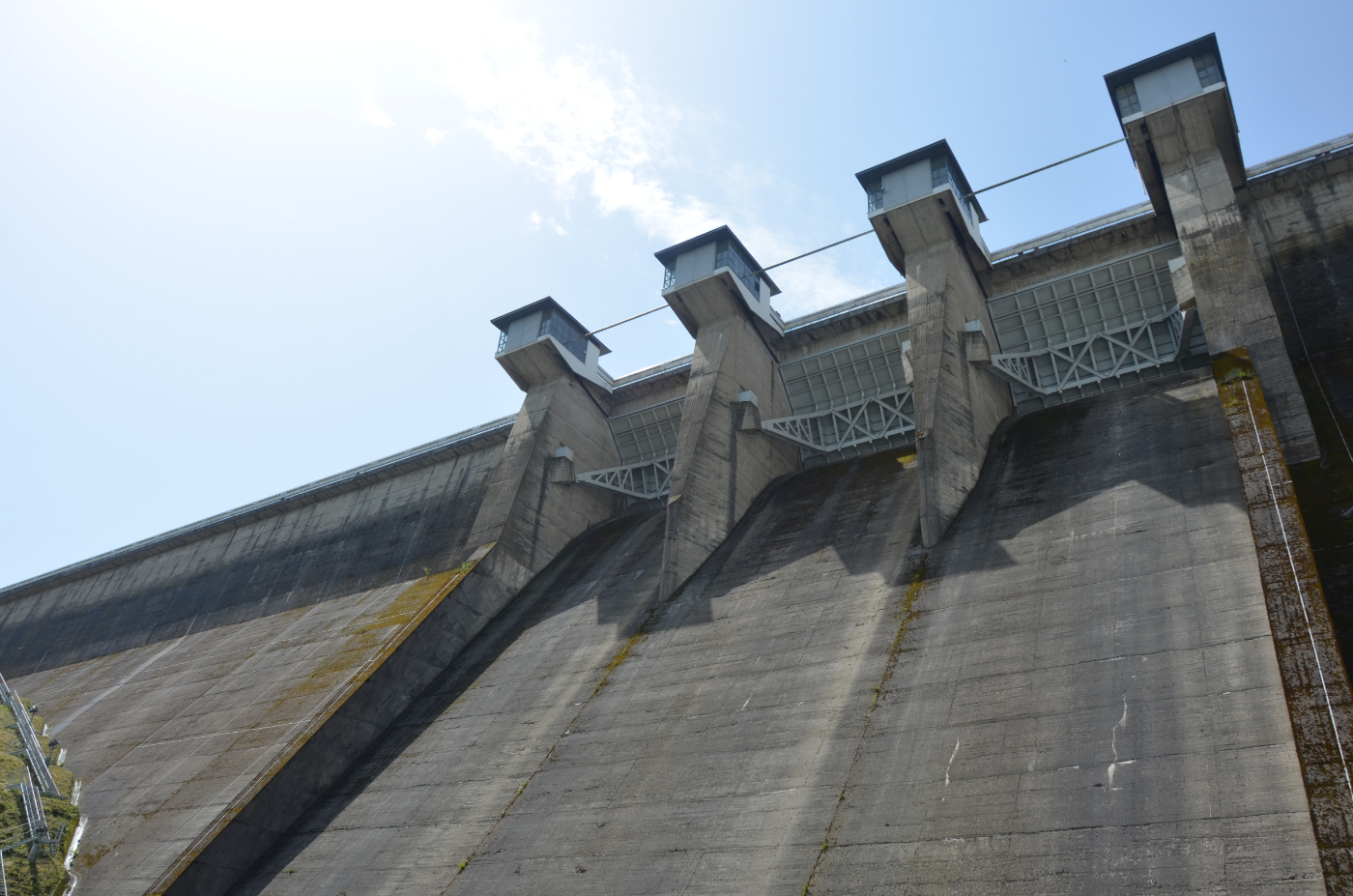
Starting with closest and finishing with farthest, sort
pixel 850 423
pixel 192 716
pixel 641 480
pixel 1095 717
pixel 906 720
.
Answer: pixel 1095 717 → pixel 906 720 → pixel 192 716 → pixel 850 423 → pixel 641 480

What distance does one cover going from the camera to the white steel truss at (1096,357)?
21.2 meters

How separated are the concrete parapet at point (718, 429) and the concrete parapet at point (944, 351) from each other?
4.65 m

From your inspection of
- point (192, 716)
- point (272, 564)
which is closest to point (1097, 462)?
point (192, 716)

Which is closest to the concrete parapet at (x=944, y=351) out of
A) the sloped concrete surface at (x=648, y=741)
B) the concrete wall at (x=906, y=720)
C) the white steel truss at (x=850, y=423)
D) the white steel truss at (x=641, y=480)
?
the concrete wall at (x=906, y=720)

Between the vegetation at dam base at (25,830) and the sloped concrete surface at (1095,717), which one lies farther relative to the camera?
the vegetation at dam base at (25,830)

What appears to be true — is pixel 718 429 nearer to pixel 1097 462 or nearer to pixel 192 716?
pixel 1097 462

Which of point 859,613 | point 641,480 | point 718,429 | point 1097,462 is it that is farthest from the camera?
point 641,480

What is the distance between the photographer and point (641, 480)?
2844 cm

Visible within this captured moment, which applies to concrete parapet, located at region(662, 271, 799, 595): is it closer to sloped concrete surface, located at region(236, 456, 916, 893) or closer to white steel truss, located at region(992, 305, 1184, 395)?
sloped concrete surface, located at region(236, 456, 916, 893)

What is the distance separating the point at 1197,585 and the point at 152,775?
19199mm

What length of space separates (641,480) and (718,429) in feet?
20.1

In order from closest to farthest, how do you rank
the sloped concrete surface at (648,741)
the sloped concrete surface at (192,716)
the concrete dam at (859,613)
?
the concrete dam at (859,613)
the sloped concrete surface at (648,741)
the sloped concrete surface at (192,716)

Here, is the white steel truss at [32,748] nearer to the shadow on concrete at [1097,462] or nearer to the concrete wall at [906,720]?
the concrete wall at [906,720]

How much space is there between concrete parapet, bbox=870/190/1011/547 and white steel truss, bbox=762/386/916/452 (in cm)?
283
